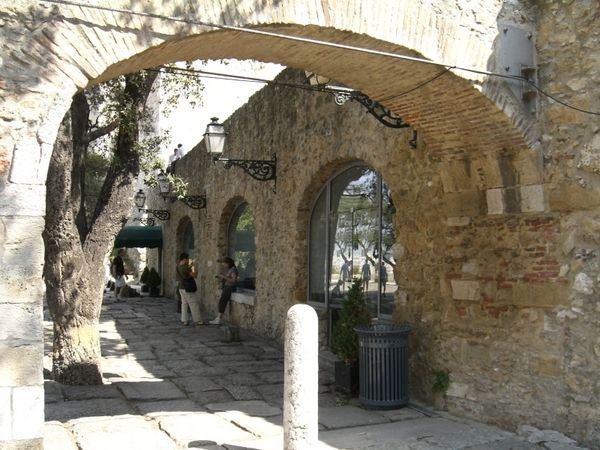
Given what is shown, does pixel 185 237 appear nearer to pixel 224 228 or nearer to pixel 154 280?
pixel 154 280

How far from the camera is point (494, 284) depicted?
210 inches

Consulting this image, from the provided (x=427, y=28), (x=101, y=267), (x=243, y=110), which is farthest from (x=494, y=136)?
(x=243, y=110)

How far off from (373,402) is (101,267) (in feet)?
10.3

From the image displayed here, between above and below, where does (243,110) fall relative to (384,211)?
above

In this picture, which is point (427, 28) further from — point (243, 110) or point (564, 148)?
point (243, 110)

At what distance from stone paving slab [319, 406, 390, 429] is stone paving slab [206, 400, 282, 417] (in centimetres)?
45

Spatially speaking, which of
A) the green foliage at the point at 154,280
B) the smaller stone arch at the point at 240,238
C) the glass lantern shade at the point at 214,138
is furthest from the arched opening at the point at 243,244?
the green foliage at the point at 154,280

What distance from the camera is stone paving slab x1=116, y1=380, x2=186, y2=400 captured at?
6305 mm

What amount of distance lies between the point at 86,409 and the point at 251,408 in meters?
1.49

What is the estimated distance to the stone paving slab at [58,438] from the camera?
4.64 m

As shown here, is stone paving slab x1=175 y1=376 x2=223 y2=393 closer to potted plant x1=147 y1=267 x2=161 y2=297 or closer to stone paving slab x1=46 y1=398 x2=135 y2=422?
stone paving slab x1=46 y1=398 x2=135 y2=422

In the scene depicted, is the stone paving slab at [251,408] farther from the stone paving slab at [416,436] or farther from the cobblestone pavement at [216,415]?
the stone paving slab at [416,436]

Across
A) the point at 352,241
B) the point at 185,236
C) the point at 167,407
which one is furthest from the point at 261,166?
the point at 185,236

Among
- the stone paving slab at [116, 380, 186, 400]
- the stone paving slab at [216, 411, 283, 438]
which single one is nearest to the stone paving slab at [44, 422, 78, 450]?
the stone paving slab at [116, 380, 186, 400]
